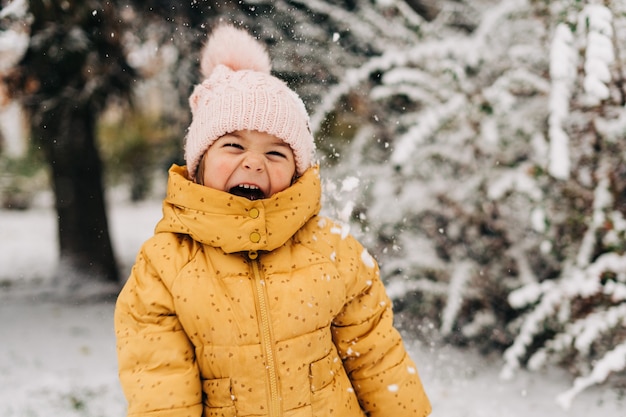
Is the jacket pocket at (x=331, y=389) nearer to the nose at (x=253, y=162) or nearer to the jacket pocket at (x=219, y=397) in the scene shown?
the jacket pocket at (x=219, y=397)

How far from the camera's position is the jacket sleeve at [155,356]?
1.34 meters

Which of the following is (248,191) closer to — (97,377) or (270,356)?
(270,356)

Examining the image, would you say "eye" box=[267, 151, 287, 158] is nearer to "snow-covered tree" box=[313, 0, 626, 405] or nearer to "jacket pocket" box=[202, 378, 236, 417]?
"jacket pocket" box=[202, 378, 236, 417]

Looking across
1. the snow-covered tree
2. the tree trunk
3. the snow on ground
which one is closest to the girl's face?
the snow-covered tree

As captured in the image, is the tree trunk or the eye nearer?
the eye

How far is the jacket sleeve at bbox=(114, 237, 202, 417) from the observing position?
1344 millimetres

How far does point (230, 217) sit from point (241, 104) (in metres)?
0.29

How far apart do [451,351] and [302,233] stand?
8.21 ft

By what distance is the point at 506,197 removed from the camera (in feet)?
11.4

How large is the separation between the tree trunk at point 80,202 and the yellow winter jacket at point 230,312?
13.4ft

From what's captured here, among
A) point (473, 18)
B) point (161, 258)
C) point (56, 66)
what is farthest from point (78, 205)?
point (161, 258)

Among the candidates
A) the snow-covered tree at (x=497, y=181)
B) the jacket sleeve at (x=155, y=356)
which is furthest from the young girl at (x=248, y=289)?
the snow-covered tree at (x=497, y=181)

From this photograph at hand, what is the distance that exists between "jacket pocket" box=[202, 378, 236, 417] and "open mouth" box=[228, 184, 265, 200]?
1.46 feet

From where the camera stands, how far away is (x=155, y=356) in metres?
1.37
